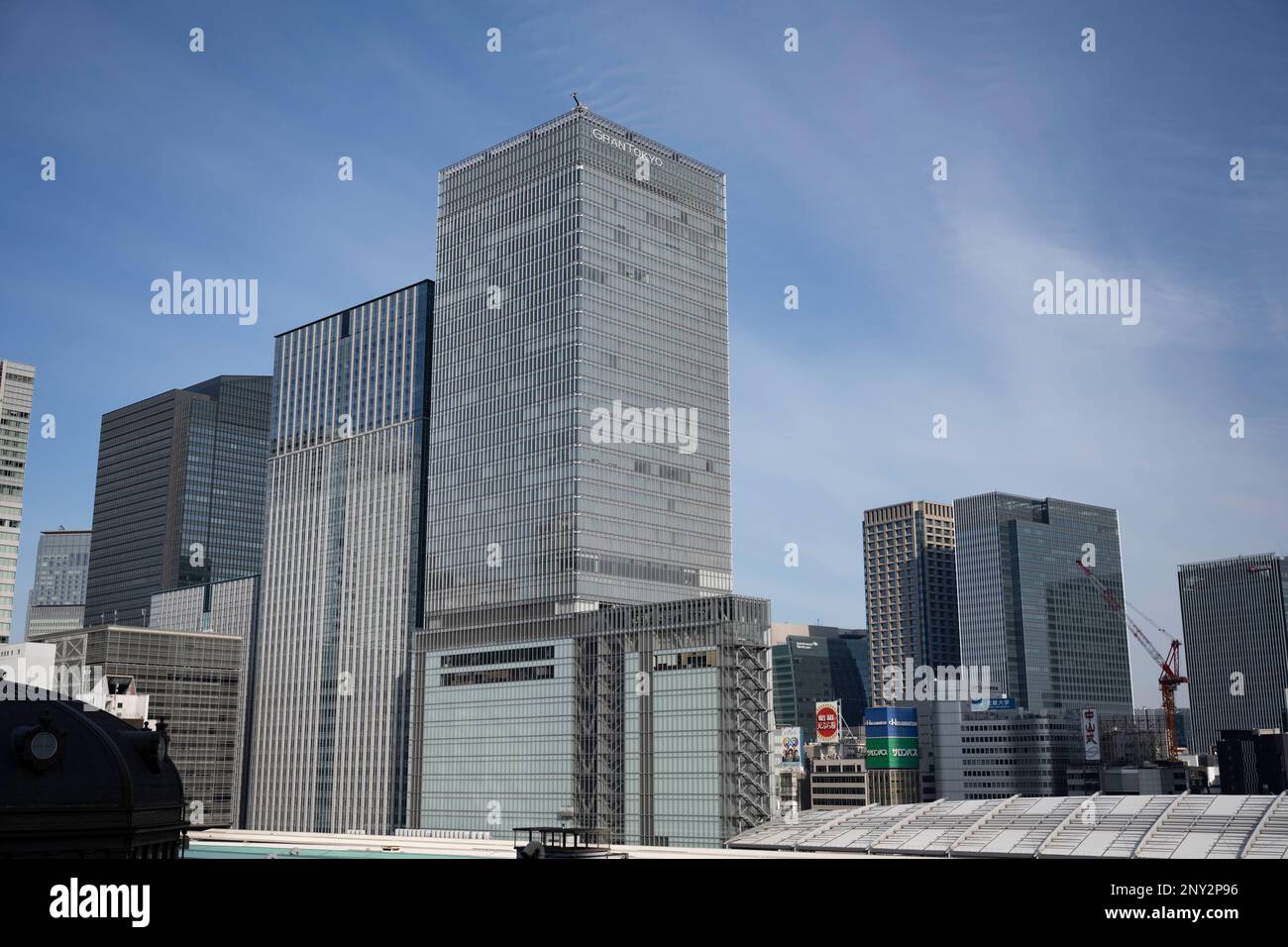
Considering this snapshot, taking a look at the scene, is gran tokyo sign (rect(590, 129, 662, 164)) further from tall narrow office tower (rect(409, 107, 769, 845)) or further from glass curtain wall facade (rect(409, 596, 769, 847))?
glass curtain wall facade (rect(409, 596, 769, 847))

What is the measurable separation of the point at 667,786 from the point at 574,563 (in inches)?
1414

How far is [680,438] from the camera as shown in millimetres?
180875

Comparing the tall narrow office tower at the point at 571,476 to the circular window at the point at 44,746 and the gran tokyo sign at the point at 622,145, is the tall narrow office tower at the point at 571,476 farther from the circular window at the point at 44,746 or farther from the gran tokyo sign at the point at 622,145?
the circular window at the point at 44,746

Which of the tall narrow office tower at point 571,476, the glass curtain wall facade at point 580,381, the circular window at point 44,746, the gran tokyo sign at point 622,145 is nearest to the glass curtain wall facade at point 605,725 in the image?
the tall narrow office tower at point 571,476

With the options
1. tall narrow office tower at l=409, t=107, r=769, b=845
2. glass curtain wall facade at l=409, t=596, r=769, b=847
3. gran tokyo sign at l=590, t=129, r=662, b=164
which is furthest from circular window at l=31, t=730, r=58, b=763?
gran tokyo sign at l=590, t=129, r=662, b=164

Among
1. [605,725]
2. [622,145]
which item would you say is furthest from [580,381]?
[605,725]

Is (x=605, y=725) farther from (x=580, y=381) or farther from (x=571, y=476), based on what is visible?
(x=580, y=381)

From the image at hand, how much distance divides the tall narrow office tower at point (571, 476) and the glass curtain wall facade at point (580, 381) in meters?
0.33

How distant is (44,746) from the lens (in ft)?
185

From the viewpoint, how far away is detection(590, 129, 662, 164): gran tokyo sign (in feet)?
592

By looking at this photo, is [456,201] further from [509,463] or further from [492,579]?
[492,579]

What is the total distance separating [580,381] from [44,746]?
12017 centimetres
